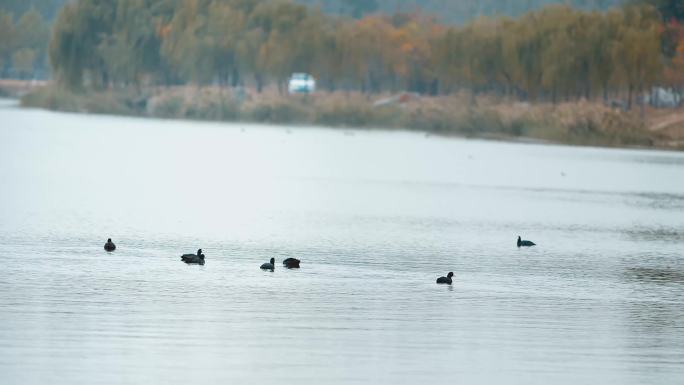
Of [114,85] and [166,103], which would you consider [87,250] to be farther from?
[114,85]

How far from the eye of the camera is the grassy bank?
102 meters

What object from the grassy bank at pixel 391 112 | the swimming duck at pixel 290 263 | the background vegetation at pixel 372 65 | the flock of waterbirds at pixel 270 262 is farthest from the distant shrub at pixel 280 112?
the swimming duck at pixel 290 263

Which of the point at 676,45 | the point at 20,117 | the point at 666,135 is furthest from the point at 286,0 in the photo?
the point at 666,135

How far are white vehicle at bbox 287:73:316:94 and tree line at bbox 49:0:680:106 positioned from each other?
0.94 metres

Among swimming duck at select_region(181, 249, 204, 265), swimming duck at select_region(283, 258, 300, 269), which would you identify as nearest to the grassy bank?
swimming duck at select_region(283, 258, 300, 269)

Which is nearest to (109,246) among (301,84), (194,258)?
(194,258)

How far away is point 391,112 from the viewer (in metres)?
126

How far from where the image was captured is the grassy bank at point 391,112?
10200cm

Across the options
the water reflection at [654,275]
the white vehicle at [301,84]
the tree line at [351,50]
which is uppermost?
the tree line at [351,50]

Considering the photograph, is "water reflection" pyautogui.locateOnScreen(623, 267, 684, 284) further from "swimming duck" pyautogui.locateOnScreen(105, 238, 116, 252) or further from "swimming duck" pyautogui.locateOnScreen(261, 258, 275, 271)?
"swimming duck" pyautogui.locateOnScreen(105, 238, 116, 252)

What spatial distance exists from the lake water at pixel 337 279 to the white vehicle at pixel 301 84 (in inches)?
2602

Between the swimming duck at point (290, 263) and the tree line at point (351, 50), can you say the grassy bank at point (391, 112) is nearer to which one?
the tree line at point (351, 50)

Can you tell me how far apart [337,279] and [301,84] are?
106 meters

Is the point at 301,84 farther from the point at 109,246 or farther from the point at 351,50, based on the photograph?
the point at 109,246
